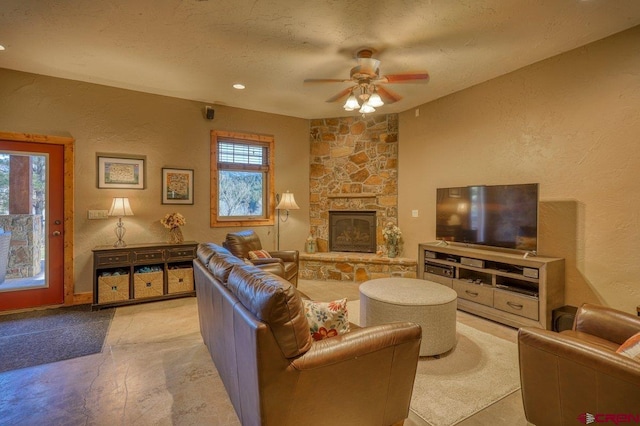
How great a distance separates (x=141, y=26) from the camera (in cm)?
275

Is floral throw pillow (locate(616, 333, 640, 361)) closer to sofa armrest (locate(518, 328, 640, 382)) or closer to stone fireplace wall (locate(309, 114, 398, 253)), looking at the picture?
sofa armrest (locate(518, 328, 640, 382))

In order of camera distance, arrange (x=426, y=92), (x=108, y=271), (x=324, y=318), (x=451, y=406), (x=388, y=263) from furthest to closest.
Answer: (x=388, y=263), (x=426, y=92), (x=108, y=271), (x=451, y=406), (x=324, y=318)

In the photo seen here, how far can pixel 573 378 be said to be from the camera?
1474mm

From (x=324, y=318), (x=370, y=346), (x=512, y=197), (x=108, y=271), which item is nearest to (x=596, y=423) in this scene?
(x=370, y=346)

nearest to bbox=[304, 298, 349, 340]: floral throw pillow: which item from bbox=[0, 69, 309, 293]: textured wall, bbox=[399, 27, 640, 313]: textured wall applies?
bbox=[399, 27, 640, 313]: textured wall

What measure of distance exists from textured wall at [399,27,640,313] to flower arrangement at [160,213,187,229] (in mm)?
4034

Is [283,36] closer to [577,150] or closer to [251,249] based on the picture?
[251,249]

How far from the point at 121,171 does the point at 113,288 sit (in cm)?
158

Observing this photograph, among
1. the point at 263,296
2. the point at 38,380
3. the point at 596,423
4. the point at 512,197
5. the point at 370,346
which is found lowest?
the point at 38,380

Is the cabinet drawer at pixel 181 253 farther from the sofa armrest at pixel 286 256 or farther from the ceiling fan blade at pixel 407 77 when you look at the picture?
the ceiling fan blade at pixel 407 77

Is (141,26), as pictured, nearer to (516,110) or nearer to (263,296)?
(263,296)

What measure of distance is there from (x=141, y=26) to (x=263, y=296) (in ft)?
9.12

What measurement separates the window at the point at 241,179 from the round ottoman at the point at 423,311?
3.05 m

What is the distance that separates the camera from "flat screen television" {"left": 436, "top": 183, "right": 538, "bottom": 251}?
330 centimetres
